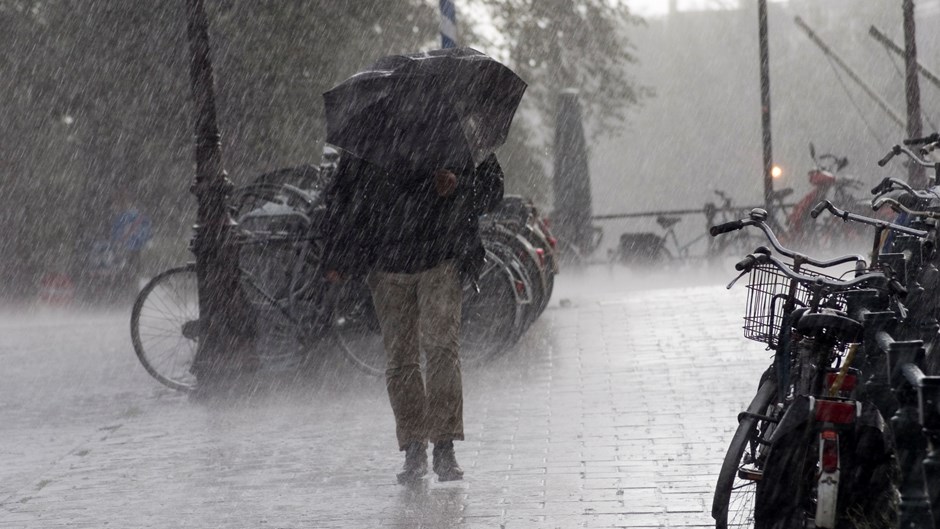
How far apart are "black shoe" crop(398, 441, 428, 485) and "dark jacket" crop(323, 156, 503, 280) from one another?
33.1 inches

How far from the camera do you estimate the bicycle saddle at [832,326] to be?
4395 millimetres

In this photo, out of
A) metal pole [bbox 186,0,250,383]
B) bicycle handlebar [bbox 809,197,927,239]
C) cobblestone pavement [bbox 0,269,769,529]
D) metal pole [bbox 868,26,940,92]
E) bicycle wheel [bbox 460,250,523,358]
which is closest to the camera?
bicycle handlebar [bbox 809,197,927,239]

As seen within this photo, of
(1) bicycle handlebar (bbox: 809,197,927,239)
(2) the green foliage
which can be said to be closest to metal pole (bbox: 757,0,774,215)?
(2) the green foliage

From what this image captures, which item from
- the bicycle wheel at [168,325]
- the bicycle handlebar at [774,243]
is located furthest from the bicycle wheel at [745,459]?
the bicycle wheel at [168,325]

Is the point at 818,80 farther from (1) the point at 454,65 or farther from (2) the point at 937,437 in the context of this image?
(2) the point at 937,437

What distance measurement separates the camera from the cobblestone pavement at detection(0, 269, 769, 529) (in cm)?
637

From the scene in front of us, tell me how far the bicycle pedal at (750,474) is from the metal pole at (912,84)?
35.8 ft

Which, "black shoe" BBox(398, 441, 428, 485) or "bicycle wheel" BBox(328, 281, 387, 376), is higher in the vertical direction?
"bicycle wheel" BBox(328, 281, 387, 376)

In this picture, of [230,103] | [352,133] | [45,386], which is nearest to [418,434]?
[352,133]

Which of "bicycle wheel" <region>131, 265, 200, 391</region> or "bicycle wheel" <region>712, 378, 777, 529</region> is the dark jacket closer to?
"bicycle wheel" <region>712, 378, 777, 529</region>

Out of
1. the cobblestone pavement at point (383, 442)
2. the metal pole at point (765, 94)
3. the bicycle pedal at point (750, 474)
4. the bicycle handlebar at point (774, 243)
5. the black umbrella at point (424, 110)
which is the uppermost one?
the metal pole at point (765, 94)

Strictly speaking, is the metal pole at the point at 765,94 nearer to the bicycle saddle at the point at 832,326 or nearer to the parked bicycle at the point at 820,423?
the parked bicycle at the point at 820,423

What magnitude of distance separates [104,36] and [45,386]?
24.7 ft

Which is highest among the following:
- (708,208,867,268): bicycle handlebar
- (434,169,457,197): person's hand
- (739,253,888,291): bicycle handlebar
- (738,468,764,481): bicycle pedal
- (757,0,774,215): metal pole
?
(757,0,774,215): metal pole
